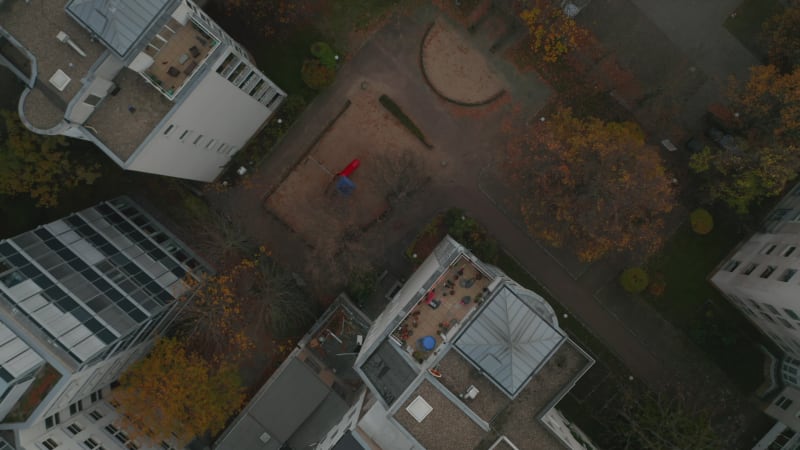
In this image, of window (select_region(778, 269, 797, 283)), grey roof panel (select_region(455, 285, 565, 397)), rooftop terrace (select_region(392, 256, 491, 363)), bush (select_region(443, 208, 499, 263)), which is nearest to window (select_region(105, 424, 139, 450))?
rooftop terrace (select_region(392, 256, 491, 363))

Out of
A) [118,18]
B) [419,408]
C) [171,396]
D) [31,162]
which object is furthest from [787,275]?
[31,162]

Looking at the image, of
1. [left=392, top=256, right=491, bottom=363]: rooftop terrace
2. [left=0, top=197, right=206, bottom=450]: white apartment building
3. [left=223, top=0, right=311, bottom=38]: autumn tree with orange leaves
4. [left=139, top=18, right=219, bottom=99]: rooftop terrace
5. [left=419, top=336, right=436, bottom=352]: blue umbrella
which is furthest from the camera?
[left=223, top=0, right=311, bottom=38]: autumn tree with orange leaves

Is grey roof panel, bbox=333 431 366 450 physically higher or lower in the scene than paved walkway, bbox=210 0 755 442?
lower

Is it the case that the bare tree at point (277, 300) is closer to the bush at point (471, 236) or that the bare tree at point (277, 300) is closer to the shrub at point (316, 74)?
the bush at point (471, 236)

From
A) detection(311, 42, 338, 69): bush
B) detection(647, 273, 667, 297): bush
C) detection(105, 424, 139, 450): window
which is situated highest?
detection(647, 273, 667, 297): bush

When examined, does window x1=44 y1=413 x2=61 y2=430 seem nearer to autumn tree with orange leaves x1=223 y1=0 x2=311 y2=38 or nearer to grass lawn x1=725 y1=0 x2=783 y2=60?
autumn tree with orange leaves x1=223 y1=0 x2=311 y2=38

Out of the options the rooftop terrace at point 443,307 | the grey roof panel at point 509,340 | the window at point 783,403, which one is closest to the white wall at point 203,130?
the rooftop terrace at point 443,307
